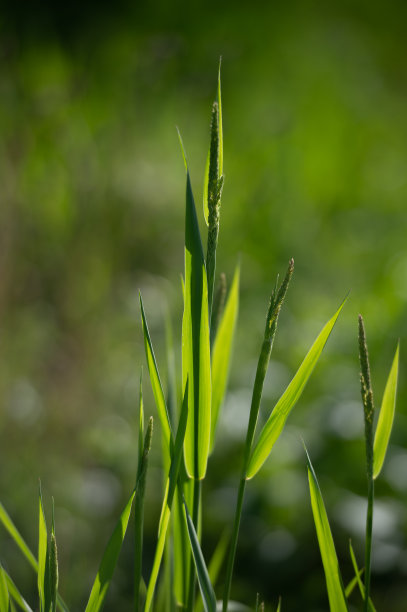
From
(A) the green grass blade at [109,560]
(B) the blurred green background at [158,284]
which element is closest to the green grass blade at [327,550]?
(A) the green grass blade at [109,560]

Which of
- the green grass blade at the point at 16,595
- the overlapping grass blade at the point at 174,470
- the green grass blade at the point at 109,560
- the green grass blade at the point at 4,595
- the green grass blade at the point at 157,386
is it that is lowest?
the green grass blade at the point at 16,595

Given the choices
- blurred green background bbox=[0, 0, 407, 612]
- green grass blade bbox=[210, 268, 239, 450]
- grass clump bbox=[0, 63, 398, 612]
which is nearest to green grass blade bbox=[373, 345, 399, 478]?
grass clump bbox=[0, 63, 398, 612]

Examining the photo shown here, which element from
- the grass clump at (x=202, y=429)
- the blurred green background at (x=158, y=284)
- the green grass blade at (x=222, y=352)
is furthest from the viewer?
the blurred green background at (x=158, y=284)

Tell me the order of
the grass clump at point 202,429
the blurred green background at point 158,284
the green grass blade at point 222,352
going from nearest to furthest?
1. the grass clump at point 202,429
2. the green grass blade at point 222,352
3. the blurred green background at point 158,284

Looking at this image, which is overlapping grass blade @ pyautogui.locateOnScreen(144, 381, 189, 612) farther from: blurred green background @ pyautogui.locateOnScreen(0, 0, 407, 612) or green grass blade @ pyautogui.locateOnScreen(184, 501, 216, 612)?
blurred green background @ pyautogui.locateOnScreen(0, 0, 407, 612)

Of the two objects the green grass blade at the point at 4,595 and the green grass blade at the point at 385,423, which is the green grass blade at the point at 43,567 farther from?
the green grass blade at the point at 385,423

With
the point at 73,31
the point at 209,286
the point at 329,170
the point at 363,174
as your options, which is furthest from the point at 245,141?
the point at 209,286

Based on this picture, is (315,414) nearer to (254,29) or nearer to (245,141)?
(245,141)
